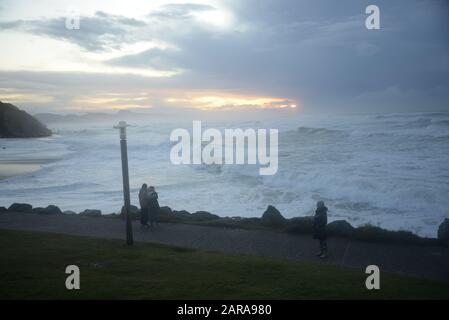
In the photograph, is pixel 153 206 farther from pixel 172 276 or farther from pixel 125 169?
pixel 172 276

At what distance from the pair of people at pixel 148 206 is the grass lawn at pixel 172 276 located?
8.51ft

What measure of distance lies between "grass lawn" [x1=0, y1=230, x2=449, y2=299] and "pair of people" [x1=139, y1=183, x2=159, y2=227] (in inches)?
102

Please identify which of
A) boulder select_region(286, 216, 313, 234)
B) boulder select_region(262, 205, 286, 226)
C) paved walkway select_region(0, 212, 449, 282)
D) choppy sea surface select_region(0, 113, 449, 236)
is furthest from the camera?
choppy sea surface select_region(0, 113, 449, 236)

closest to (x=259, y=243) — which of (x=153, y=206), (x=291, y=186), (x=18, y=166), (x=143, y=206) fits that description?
(x=153, y=206)

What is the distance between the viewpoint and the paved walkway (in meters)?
9.55

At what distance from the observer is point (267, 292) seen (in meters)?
7.17

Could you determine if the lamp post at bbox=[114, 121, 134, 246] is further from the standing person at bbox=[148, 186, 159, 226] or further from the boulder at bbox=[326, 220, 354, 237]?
the boulder at bbox=[326, 220, 354, 237]

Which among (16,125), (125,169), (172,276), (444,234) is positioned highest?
(16,125)

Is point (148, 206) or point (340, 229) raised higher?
point (148, 206)

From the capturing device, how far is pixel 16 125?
91.4 metres

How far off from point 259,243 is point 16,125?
94610mm

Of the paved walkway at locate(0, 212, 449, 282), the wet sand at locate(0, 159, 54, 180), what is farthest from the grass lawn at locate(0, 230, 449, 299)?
the wet sand at locate(0, 159, 54, 180)

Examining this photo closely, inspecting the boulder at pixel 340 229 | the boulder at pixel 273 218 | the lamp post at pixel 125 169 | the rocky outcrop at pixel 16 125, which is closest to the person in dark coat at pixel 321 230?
the boulder at pixel 340 229
